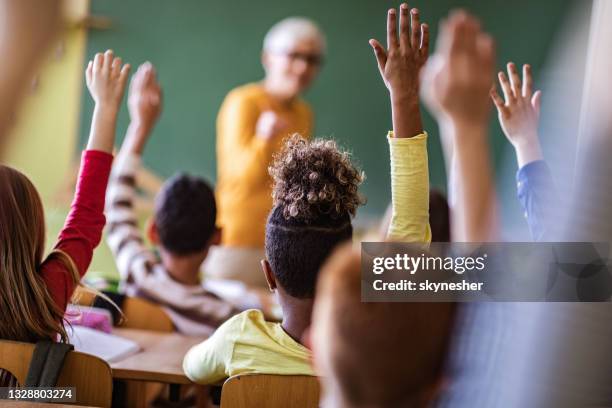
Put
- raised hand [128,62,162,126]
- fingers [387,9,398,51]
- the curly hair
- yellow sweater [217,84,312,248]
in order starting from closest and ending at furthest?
fingers [387,9,398,51], the curly hair, raised hand [128,62,162,126], yellow sweater [217,84,312,248]

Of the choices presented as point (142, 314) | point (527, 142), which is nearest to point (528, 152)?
point (527, 142)

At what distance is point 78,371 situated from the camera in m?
1.19

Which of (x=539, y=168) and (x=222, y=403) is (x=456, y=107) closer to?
(x=539, y=168)

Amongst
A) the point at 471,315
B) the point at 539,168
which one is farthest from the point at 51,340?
the point at 539,168

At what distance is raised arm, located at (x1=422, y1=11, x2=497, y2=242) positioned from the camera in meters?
0.80

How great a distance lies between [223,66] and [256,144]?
1.12 metres

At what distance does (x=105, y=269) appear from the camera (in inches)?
164

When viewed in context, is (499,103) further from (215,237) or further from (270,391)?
(215,237)

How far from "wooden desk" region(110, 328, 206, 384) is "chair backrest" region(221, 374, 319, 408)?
0.30 metres

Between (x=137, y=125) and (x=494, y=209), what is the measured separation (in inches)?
51.1

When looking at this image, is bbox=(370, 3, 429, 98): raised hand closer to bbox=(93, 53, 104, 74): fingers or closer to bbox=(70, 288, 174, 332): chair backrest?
bbox=(93, 53, 104, 74): fingers

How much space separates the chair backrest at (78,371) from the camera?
117cm

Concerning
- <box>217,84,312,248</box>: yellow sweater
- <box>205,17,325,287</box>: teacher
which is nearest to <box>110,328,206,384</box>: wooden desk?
<box>205,17,325,287</box>: teacher

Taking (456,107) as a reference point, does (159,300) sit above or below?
below
